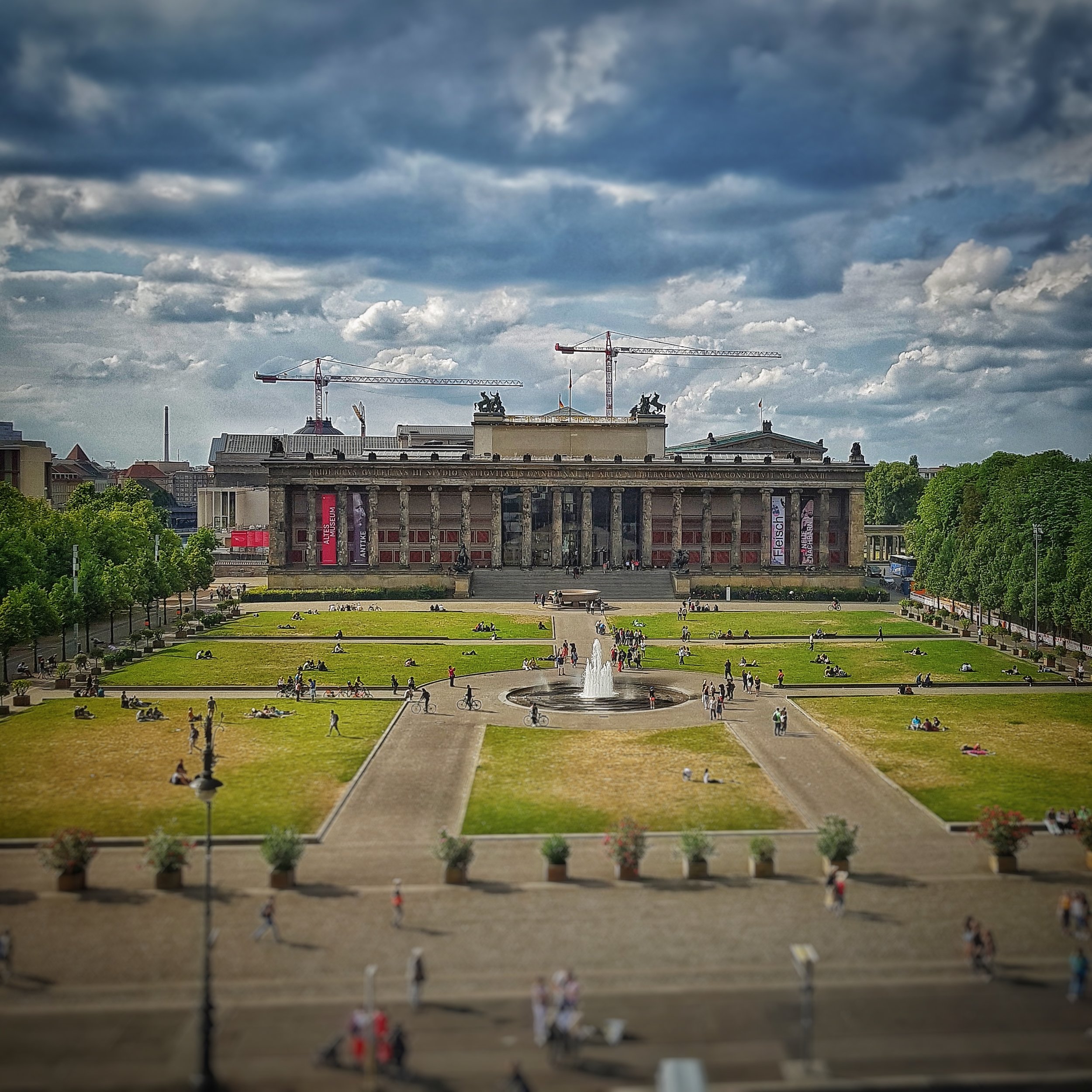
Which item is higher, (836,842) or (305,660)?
(305,660)

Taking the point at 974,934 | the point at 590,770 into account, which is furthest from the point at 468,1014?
the point at 590,770

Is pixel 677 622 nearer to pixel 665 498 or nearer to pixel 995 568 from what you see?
pixel 995 568

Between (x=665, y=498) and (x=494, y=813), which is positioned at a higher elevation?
(x=665, y=498)

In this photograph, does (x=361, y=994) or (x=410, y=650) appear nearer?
(x=361, y=994)

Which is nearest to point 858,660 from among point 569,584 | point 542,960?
point 569,584

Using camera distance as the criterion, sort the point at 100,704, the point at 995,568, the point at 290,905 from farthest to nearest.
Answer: the point at 995,568 → the point at 100,704 → the point at 290,905

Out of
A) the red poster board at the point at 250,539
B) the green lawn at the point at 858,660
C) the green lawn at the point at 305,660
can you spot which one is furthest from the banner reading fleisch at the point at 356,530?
the green lawn at the point at 858,660

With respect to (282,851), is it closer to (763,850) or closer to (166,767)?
(763,850)
